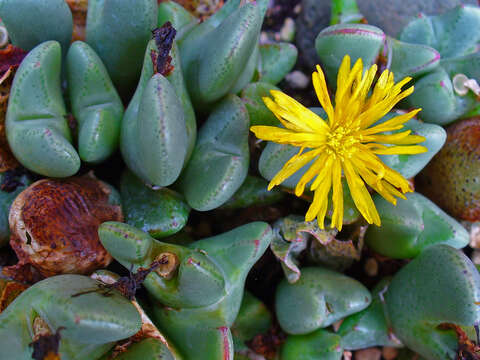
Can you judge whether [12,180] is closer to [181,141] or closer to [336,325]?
[181,141]

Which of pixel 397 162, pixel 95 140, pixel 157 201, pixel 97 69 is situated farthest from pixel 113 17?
pixel 397 162

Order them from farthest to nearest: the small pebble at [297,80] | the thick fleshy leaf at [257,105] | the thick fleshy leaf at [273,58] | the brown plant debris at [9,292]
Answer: the small pebble at [297,80] < the thick fleshy leaf at [273,58] < the thick fleshy leaf at [257,105] < the brown plant debris at [9,292]

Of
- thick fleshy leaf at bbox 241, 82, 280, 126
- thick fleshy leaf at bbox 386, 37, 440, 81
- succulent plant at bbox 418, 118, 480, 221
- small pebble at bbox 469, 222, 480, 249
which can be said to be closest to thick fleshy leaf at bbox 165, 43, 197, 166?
thick fleshy leaf at bbox 241, 82, 280, 126

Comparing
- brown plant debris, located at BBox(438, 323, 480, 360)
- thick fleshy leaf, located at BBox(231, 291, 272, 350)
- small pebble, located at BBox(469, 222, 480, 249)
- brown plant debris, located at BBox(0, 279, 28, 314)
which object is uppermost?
small pebble, located at BBox(469, 222, 480, 249)

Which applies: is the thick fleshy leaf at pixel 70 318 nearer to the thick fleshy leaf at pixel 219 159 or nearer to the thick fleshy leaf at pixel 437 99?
the thick fleshy leaf at pixel 219 159

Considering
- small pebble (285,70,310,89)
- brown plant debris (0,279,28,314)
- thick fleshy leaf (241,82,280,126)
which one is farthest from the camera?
small pebble (285,70,310,89)

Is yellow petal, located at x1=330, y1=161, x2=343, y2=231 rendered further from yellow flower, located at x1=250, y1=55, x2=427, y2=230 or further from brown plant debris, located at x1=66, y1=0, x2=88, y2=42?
brown plant debris, located at x1=66, y1=0, x2=88, y2=42

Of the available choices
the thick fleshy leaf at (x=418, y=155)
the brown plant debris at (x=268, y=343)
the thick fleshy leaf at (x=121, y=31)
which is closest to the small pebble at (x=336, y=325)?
the brown plant debris at (x=268, y=343)
